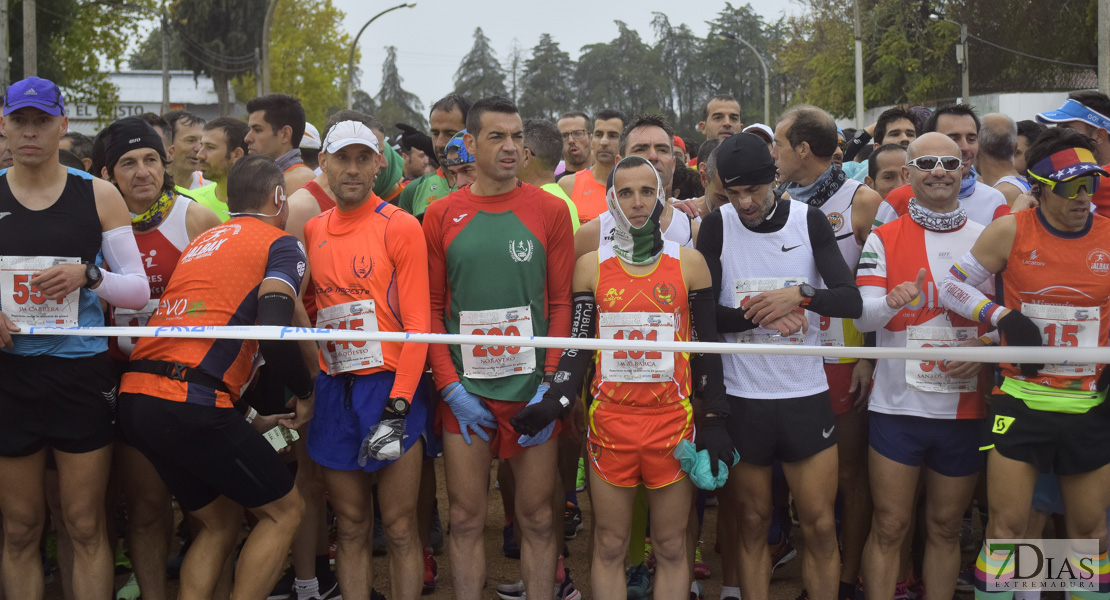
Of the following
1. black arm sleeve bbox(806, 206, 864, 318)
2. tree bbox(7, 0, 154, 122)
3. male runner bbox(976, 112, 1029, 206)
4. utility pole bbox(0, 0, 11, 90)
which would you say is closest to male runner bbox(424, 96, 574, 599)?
black arm sleeve bbox(806, 206, 864, 318)

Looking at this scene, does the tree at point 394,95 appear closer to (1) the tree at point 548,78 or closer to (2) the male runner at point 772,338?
(1) the tree at point 548,78

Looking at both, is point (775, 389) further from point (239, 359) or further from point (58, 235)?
point (58, 235)

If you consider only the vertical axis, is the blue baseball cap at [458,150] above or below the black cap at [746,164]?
above

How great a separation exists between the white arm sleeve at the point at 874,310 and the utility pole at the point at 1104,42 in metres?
14.8

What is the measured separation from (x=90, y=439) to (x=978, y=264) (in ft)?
13.2

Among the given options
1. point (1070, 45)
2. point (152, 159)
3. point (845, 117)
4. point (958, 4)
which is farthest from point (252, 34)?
point (152, 159)

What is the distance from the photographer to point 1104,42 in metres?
16.5

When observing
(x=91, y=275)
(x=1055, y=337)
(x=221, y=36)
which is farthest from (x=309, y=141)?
(x=221, y=36)

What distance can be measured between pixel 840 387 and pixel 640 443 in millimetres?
1331

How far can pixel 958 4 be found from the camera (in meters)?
41.2

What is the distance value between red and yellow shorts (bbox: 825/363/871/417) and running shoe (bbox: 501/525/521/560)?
2143mm

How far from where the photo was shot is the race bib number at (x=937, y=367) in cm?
430

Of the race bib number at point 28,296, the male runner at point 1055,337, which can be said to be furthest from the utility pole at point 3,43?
the male runner at point 1055,337

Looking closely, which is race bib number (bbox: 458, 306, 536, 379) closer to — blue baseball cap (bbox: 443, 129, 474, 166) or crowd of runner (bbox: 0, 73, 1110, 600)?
crowd of runner (bbox: 0, 73, 1110, 600)
